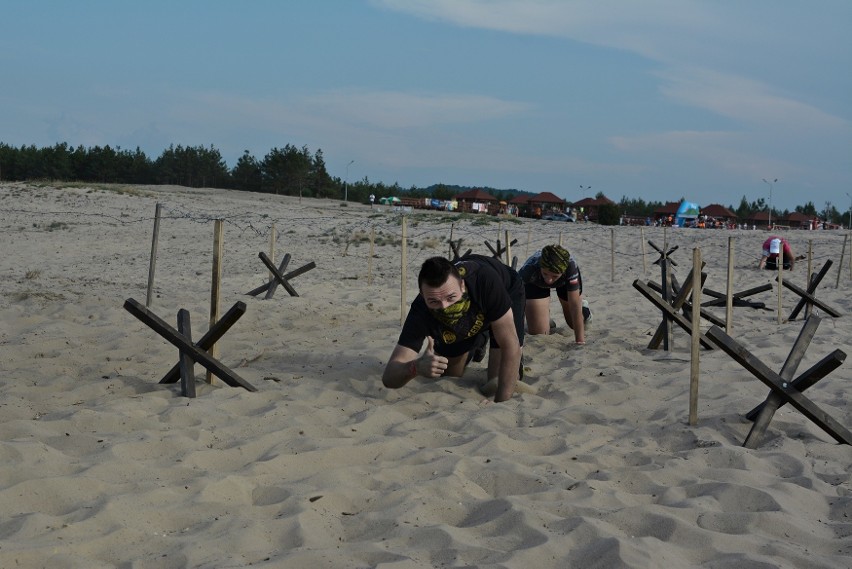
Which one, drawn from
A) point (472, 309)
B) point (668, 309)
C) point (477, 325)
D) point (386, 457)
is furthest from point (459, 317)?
point (668, 309)

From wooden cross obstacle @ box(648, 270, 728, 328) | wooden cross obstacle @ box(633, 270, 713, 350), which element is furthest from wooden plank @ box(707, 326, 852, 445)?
wooden cross obstacle @ box(648, 270, 728, 328)

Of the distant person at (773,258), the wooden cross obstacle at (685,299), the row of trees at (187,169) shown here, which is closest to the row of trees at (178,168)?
the row of trees at (187,169)

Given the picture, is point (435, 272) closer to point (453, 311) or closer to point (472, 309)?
point (453, 311)

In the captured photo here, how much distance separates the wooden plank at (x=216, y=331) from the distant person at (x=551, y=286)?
2.82 metres

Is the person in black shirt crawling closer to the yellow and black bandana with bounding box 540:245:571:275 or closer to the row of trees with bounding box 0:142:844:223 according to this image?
the yellow and black bandana with bounding box 540:245:571:275

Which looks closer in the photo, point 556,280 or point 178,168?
point 556,280

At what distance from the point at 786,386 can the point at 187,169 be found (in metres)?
57.9

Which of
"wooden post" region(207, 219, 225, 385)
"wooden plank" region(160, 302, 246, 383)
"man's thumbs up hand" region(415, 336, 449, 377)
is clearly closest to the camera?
"man's thumbs up hand" region(415, 336, 449, 377)

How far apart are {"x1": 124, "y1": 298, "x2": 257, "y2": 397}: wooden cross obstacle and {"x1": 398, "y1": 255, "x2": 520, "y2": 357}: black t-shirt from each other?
3.76 ft

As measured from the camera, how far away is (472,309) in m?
5.45

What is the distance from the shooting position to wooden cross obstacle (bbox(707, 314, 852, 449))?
181 inches

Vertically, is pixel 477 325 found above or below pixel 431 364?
→ above

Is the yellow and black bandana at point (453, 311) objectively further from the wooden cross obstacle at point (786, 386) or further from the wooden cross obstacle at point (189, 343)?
the wooden cross obstacle at point (786, 386)

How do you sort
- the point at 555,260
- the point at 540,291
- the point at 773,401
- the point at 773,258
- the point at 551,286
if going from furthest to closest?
the point at 773,258, the point at 540,291, the point at 551,286, the point at 555,260, the point at 773,401
